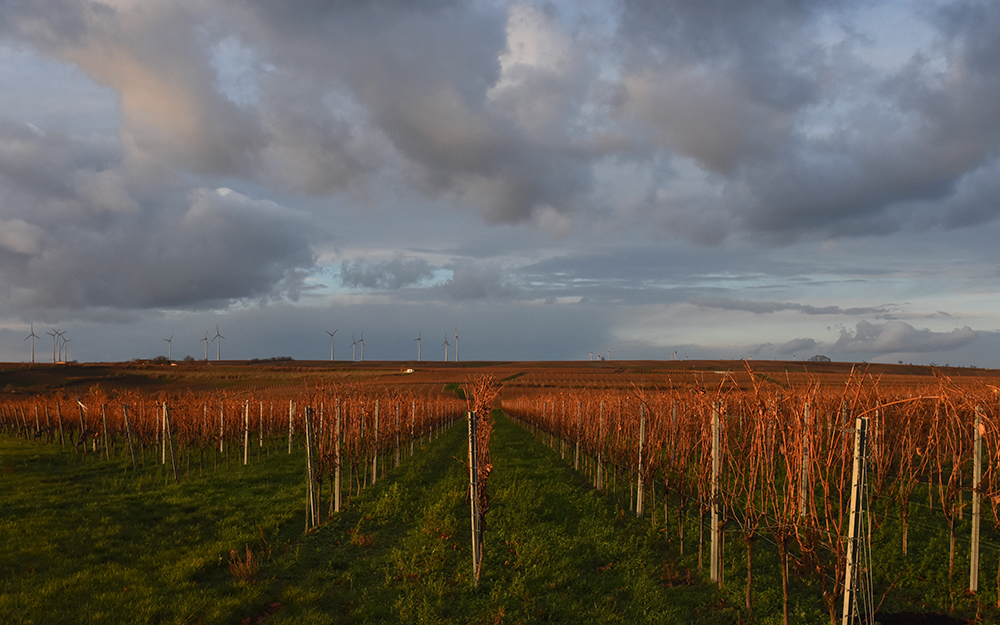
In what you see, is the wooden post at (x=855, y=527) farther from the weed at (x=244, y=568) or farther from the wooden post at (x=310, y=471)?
the wooden post at (x=310, y=471)

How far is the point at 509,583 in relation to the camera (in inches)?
294

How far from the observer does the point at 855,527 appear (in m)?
4.45

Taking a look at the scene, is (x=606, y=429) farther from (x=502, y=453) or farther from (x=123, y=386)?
(x=123, y=386)

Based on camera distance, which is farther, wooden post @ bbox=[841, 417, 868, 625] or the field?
the field

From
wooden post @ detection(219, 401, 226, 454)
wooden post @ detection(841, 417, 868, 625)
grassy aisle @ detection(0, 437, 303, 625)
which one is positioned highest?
wooden post @ detection(841, 417, 868, 625)

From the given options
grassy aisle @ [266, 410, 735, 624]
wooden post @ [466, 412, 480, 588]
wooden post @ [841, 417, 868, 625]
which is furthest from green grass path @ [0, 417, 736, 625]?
wooden post @ [841, 417, 868, 625]

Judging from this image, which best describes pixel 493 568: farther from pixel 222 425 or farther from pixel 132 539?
pixel 222 425

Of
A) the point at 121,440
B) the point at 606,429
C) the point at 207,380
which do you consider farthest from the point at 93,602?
the point at 207,380

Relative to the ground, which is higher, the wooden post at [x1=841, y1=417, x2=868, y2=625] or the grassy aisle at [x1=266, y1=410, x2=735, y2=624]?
the wooden post at [x1=841, y1=417, x2=868, y2=625]

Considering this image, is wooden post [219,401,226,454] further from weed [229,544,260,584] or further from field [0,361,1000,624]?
weed [229,544,260,584]

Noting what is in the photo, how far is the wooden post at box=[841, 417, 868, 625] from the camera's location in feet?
14.2

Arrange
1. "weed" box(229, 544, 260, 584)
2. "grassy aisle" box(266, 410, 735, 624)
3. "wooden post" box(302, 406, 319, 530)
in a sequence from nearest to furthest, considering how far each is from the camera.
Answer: "grassy aisle" box(266, 410, 735, 624) → "weed" box(229, 544, 260, 584) → "wooden post" box(302, 406, 319, 530)

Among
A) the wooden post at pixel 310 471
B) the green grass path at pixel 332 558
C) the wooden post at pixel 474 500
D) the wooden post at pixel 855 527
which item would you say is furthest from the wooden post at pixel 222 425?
the wooden post at pixel 855 527

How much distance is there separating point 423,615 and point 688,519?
5.89 meters
